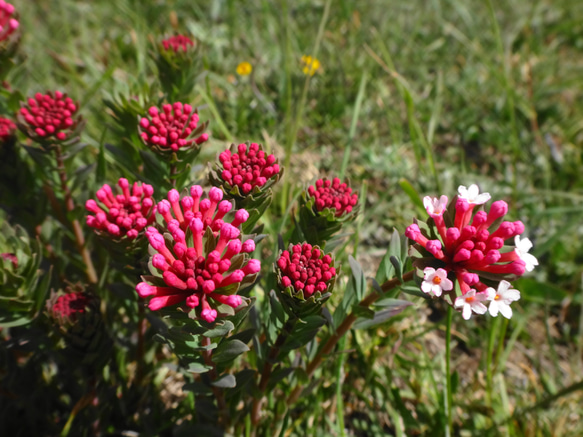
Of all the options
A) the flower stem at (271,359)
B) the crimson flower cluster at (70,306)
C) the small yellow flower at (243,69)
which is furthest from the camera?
the small yellow flower at (243,69)

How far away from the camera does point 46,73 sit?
12.5 ft

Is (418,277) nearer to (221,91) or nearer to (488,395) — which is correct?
(488,395)

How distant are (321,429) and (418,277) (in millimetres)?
1448

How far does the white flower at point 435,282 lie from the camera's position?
1320 mm

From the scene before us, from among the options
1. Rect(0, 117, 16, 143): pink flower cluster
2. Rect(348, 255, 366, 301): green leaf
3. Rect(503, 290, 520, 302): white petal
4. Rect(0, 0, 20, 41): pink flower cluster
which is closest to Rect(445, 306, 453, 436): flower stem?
Rect(348, 255, 366, 301): green leaf

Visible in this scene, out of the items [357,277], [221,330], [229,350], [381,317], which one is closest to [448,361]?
[381,317]

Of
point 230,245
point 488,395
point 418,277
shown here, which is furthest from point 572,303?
point 230,245

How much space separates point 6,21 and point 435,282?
2307mm

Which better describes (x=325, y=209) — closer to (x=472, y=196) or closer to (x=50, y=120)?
(x=472, y=196)

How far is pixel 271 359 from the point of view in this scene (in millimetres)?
1824

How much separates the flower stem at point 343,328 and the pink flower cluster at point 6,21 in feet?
6.80

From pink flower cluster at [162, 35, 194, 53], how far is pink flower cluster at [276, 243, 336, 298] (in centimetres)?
140

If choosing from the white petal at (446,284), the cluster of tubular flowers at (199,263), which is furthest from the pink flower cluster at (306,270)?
the white petal at (446,284)

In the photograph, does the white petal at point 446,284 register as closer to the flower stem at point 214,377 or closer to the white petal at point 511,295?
the white petal at point 511,295
